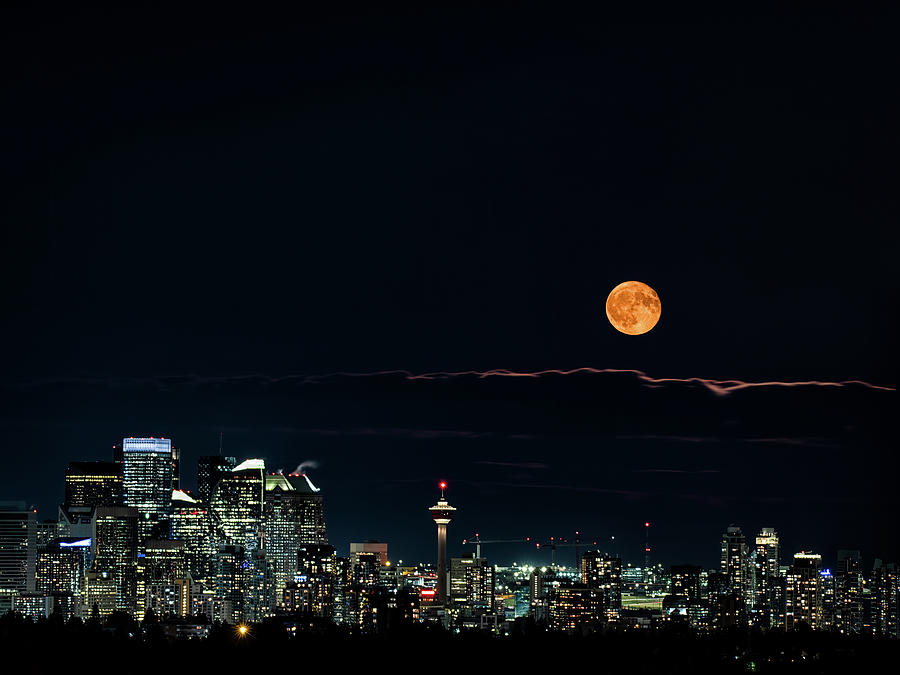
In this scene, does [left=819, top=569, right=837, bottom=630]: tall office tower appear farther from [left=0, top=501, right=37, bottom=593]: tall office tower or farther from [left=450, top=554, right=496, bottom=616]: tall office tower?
[left=0, top=501, right=37, bottom=593]: tall office tower

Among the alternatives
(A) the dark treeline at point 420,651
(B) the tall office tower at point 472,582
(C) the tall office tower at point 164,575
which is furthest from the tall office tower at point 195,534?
(A) the dark treeline at point 420,651

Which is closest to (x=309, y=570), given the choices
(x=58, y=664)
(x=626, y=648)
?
(x=626, y=648)

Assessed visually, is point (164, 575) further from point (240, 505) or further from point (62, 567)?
point (240, 505)

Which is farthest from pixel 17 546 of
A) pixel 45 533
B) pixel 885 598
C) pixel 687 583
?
pixel 885 598

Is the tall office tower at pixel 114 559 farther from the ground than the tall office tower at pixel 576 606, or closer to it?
farther from the ground

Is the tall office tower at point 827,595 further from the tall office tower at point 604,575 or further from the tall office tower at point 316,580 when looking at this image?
the tall office tower at point 316,580
